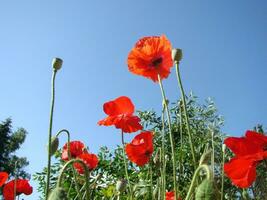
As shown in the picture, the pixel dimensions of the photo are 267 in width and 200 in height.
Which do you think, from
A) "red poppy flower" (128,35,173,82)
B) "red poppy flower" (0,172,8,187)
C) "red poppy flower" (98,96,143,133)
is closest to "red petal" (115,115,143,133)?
"red poppy flower" (98,96,143,133)

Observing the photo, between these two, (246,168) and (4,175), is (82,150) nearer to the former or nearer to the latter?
(4,175)

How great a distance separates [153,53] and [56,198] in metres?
1.48

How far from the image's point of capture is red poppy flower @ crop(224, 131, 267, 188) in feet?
4.85

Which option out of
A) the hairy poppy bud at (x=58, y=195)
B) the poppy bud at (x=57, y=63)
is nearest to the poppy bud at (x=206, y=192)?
the hairy poppy bud at (x=58, y=195)

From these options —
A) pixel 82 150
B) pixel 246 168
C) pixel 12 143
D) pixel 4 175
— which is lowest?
pixel 246 168

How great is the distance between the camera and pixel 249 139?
1.52m

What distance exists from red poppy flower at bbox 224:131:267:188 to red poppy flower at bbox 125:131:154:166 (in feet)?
2.17

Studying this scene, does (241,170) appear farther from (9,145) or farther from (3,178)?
(9,145)

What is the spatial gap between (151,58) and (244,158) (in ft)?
2.82

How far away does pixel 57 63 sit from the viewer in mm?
1511

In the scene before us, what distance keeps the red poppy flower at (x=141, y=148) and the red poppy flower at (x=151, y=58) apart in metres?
0.29

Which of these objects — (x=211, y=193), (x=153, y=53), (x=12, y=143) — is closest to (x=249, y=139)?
(x=211, y=193)

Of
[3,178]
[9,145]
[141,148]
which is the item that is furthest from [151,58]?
[9,145]

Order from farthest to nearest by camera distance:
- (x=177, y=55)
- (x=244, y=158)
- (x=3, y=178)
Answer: (x=3, y=178) → (x=177, y=55) → (x=244, y=158)
